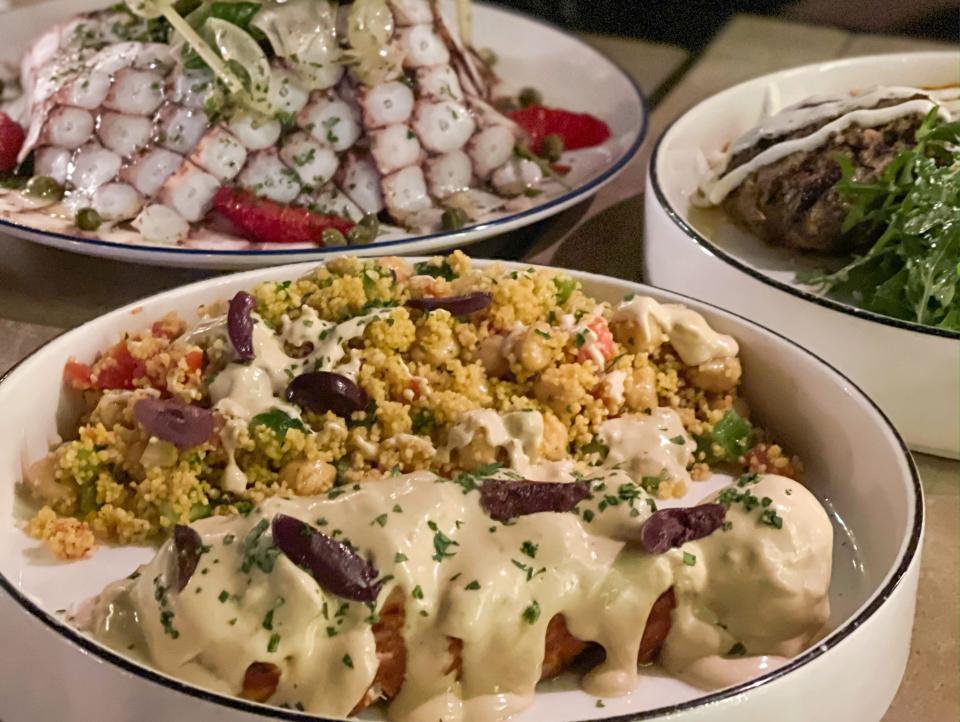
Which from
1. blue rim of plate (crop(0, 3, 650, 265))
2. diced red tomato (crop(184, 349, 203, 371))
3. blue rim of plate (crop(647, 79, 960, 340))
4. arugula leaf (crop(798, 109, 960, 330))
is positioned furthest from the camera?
blue rim of plate (crop(0, 3, 650, 265))

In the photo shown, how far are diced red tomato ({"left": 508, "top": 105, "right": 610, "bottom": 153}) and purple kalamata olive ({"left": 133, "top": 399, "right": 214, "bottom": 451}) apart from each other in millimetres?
1385

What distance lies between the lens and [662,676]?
3.59 ft

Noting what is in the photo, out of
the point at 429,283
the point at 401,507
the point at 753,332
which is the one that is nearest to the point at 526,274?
the point at 429,283

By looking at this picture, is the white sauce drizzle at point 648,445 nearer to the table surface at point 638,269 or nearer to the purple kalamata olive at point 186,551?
the table surface at point 638,269

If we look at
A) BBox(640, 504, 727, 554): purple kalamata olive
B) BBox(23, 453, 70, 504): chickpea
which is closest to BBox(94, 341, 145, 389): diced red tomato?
BBox(23, 453, 70, 504): chickpea

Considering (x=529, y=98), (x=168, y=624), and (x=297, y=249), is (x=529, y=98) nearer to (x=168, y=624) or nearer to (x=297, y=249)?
(x=297, y=249)

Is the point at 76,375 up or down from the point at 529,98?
up

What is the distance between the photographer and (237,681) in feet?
3.24

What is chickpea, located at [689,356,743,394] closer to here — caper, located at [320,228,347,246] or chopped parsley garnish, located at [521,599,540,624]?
chopped parsley garnish, located at [521,599,540,624]

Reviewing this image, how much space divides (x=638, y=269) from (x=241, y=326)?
905 millimetres

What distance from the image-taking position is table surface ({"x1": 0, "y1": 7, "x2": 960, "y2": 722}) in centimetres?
125

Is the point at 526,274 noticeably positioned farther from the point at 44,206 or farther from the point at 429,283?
the point at 44,206

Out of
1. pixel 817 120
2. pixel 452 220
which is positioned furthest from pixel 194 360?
pixel 817 120

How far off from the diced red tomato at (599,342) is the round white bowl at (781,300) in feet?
1.09
